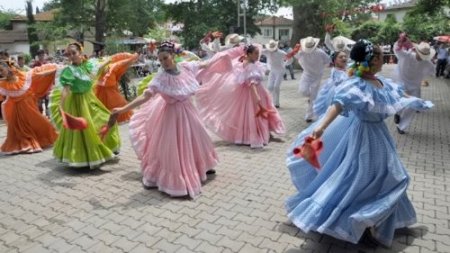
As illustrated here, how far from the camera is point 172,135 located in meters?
5.18

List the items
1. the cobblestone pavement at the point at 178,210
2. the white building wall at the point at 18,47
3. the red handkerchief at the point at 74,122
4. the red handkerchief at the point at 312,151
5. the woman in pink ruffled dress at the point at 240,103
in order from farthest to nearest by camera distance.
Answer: the white building wall at the point at 18,47 < the woman in pink ruffled dress at the point at 240,103 < the red handkerchief at the point at 74,122 < the cobblestone pavement at the point at 178,210 < the red handkerchief at the point at 312,151

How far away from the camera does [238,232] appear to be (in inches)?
167

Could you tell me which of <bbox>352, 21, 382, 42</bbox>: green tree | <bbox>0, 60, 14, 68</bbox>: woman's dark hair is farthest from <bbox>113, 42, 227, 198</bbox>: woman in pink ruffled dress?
<bbox>352, 21, 382, 42</bbox>: green tree

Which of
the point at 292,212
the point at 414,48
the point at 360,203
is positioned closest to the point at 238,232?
the point at 292,212

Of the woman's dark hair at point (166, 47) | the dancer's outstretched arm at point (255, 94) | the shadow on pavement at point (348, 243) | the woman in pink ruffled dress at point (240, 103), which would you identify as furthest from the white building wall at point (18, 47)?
the shadow on pavement at point (348, 243)

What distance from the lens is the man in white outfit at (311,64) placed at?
31.9ft

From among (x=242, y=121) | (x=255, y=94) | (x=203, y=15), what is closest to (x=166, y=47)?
(x=255, y=94)

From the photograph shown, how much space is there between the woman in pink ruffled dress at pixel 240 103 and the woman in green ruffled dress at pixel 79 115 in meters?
2.04

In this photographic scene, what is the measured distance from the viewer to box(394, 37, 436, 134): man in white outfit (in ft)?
27.9

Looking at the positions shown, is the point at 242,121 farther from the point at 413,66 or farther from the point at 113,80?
the point at 413,66

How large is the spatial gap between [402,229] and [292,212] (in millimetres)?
1193

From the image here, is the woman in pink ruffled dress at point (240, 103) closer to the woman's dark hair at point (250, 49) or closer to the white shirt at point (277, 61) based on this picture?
the woman's dark hair at point (250, 49)

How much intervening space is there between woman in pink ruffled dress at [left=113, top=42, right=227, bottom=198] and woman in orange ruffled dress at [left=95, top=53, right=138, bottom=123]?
2001 mm

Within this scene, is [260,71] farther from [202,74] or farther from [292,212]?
[292,212]
